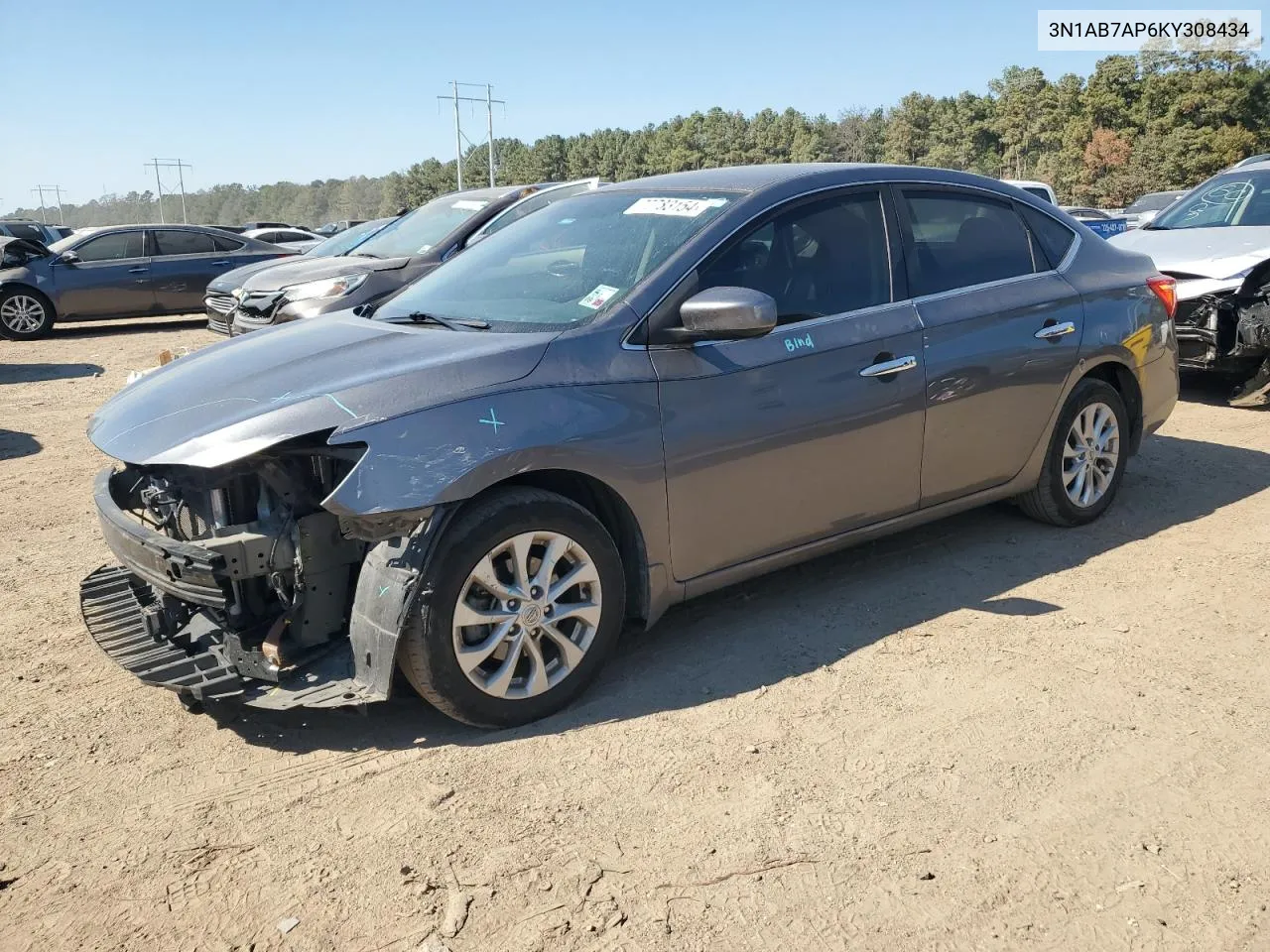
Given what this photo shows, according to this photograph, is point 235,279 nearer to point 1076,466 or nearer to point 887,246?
point 887,246

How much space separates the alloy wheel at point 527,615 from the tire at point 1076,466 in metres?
2.72

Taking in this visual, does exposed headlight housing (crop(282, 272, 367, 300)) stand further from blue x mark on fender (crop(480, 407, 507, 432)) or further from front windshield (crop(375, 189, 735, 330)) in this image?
blue x mark on fender (crop(480, 407, 507, 432))

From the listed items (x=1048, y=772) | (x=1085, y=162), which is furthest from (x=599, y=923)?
(x=1085, y=162)

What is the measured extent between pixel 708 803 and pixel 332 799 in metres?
1.10

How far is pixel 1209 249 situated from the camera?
8328 millimetres

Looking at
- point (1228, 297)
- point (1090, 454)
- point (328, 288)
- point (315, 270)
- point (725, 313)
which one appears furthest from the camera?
point (315, 270)

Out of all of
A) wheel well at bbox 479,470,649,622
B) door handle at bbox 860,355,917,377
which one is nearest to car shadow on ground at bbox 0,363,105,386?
wheel well at bbox 479,470,649,622

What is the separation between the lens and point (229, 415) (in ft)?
11.0

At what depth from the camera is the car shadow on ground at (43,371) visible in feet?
37.2

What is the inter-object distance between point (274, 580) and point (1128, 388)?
4.32 meters

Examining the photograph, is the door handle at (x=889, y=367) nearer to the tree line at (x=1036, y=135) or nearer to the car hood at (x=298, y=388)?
the car hood at (x=298, y=388)

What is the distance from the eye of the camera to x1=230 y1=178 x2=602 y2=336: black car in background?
8984 millimetres

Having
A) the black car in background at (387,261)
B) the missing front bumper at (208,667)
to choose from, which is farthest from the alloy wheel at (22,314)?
the missing front bumper at (208,667)

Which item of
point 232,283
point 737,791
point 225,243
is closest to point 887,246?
point 737,791
